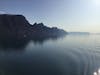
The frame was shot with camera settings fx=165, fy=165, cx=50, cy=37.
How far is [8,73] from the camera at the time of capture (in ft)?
84.8

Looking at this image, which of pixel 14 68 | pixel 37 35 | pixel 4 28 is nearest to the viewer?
pixel 14 68

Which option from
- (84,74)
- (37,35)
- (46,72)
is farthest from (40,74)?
(37,35)

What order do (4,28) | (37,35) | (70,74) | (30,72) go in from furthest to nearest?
(37,35)
(4,28)
(30,72)
(70,74)

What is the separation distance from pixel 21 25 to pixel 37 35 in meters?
18.3

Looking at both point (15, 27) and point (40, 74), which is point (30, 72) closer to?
point (40, 74)

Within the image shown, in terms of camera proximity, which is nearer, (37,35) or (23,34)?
(23,34)

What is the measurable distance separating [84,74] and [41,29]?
102 m

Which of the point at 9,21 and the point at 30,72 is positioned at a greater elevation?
the point at 9,21

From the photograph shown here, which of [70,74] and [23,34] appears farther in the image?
[23,34]

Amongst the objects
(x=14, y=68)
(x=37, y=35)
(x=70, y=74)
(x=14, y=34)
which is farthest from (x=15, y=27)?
(x=70, y=74)

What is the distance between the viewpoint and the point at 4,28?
99188mm

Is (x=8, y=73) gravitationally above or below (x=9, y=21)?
below

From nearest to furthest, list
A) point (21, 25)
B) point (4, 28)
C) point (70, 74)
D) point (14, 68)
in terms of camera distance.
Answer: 1. point (70, 74)
2. point (14, 68)
3. point (4, 28)
4. point (21, 25)

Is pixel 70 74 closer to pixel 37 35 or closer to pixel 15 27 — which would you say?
pixel 15 27
